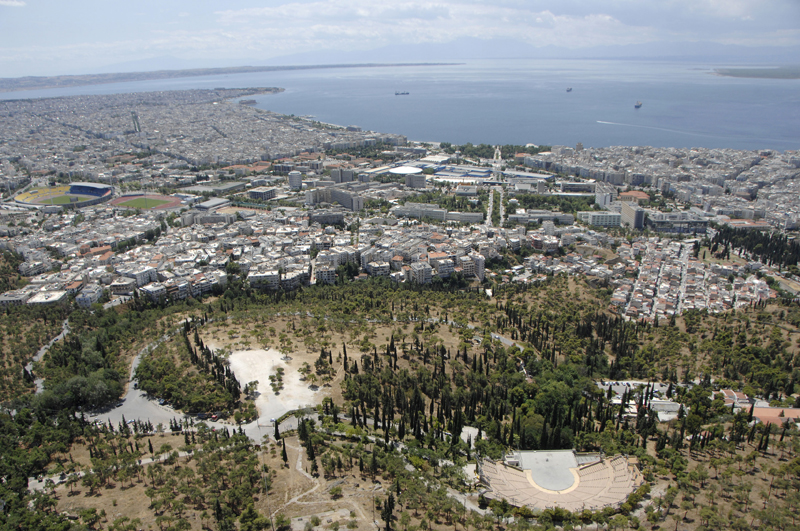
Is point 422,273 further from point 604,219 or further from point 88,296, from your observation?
point 604,219

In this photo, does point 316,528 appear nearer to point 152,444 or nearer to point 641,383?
point 152,444

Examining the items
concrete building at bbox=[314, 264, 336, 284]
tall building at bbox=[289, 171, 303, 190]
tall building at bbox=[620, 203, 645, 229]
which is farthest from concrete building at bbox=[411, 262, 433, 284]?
tall building at bbox=[289, 171, 303, 190]

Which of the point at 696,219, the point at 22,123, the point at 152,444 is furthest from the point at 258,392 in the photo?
the point at 22,123

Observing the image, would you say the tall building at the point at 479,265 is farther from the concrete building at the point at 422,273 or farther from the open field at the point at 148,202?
the open field at the point at 148,202

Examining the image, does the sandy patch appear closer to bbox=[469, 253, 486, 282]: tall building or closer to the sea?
bbox=[469, 253, 486, 282]: tall building

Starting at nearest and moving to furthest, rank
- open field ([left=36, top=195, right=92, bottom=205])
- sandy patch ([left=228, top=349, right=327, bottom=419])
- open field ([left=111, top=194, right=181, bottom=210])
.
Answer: sandy patch ([left=228, top=349, right=327, bottom=419]) → open field ([left=111, top=194, right=181, bottom=210]) → open field ([left=36, top=195, right=92, bottom=205])
